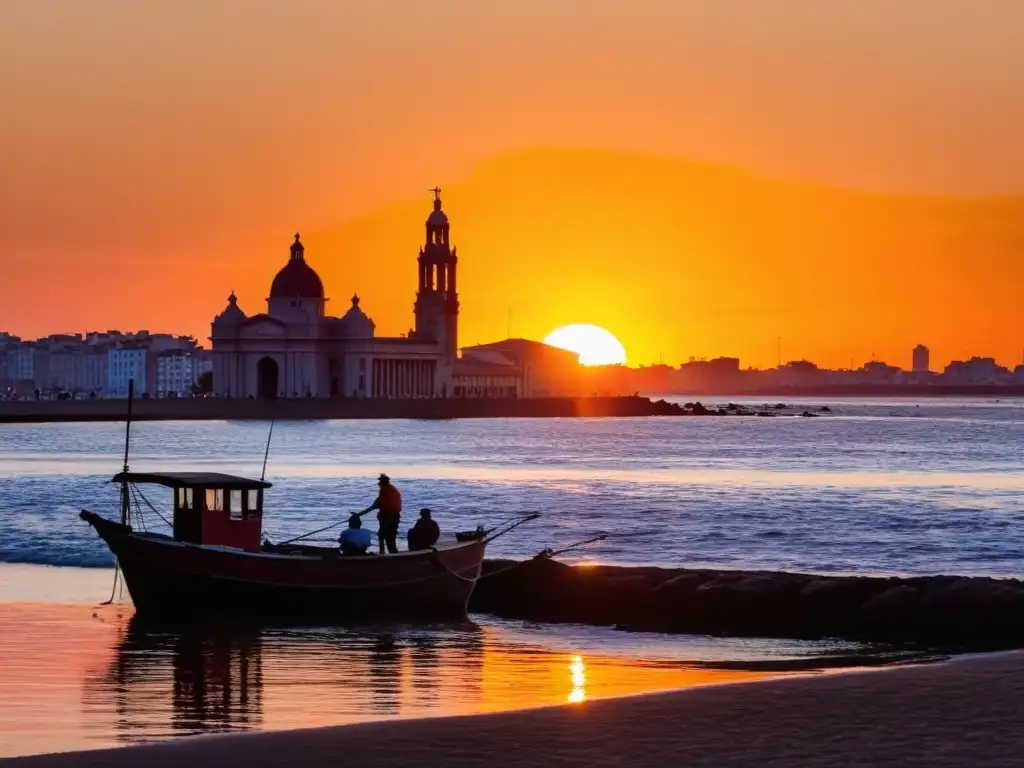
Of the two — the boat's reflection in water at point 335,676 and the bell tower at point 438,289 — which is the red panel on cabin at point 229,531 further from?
the bell tower at point 438,289

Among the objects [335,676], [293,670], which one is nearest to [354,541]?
[293,670]

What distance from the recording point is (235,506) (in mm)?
23250

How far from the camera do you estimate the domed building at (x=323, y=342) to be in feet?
605

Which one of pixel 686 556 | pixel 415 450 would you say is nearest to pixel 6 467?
pixel 415 450

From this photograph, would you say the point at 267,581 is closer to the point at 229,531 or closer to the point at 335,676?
the point at 229,531

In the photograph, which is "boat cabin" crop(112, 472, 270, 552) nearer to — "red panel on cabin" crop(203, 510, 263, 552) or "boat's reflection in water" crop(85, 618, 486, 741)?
"red panel on cabin" crop(203, 510, 263, 552)

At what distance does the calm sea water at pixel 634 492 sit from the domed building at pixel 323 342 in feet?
195

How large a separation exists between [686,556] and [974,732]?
2144 centimetres

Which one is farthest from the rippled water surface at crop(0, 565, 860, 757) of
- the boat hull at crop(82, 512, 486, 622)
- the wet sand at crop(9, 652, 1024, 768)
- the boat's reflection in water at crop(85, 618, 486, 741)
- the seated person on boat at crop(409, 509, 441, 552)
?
the wet sand at crop(9, 652, 1024, 768)

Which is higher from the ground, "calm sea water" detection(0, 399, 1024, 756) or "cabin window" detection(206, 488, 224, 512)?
"cabin window" detection(206, 488, 224, 512)

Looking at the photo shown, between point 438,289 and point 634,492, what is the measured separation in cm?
13710

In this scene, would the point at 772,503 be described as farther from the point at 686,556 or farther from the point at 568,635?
the point at 568,635

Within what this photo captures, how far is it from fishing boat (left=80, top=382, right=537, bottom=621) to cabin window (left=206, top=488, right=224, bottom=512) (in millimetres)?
13

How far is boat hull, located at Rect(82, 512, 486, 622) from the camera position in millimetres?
22297
